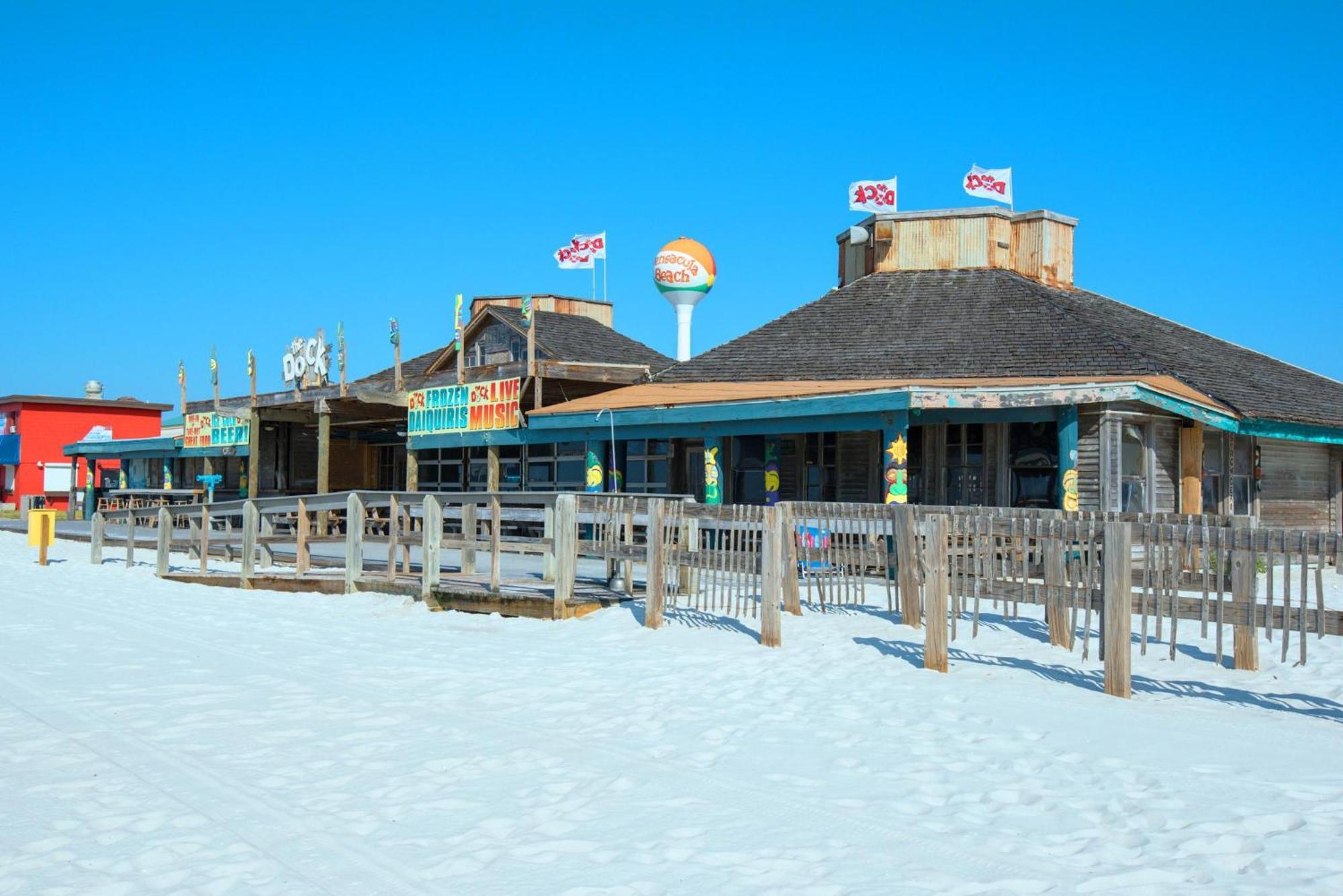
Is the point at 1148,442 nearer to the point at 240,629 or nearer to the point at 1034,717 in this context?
the point at 1034,717

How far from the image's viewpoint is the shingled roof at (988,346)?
1811cm

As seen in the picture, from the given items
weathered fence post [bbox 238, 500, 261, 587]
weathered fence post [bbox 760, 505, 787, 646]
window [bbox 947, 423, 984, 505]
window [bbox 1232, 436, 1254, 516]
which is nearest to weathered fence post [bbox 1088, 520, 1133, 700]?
weathered fence post [bbox 760, 505, 787, 646]

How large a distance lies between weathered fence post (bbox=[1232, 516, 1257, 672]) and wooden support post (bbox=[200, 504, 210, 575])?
44.5 feet

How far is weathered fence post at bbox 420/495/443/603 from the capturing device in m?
12.7

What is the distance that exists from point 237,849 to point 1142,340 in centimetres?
1894

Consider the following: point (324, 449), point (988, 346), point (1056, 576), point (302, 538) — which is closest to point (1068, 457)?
point (988, 346)

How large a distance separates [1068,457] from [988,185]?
1035 centimetres

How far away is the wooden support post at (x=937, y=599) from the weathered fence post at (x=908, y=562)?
151cm

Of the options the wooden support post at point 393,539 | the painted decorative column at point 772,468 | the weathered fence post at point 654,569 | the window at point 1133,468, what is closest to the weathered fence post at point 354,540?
the wooden support post at point 393,539

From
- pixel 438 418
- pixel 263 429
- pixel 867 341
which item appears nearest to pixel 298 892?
pixel 867 341

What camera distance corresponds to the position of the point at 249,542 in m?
15.9

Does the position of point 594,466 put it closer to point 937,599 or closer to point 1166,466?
point 1166,466

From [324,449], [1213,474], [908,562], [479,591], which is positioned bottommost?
[479,591]

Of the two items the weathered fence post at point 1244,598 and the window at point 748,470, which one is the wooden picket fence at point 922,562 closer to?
the weathered fence post at point 1244,598
